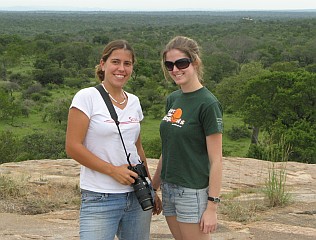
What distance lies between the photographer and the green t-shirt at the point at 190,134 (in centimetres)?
292

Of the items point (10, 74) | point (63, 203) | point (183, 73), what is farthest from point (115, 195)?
point (10, 74)

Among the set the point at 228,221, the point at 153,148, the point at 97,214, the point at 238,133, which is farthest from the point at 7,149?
the point at 97,214

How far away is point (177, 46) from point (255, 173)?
15.9ft

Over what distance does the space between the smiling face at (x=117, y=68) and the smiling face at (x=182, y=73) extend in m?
0.26

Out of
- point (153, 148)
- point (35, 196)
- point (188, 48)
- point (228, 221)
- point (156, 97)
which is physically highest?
point (188, 48)

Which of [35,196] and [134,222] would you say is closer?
[134,222]

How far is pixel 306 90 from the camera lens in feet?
61.7

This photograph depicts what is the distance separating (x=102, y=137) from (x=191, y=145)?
1.63 ft

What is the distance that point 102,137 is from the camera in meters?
2.89

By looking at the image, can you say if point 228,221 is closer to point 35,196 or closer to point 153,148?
point 35,196

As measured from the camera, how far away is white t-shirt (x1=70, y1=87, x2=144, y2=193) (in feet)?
9.42

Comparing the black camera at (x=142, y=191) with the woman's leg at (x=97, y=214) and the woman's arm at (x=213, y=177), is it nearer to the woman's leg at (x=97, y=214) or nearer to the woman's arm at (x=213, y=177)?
the woman's leg at (x=97, y=214)

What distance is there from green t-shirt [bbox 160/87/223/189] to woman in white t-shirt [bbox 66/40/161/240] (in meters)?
0.21

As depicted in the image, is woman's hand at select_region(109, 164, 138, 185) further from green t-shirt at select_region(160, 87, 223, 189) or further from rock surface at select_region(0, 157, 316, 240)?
rock surface at select_region(0, 157, 316, 240)
